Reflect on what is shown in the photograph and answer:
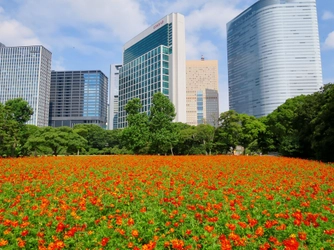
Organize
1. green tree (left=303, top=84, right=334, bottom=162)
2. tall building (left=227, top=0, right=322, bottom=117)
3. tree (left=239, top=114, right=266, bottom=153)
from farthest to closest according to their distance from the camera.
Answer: tall building (left=227, top=0, right=322, bottom=117) → tree (left=239, top=114, right=266, bottom=153) → green tree (left=303, top=84, right=334, bottom=162)

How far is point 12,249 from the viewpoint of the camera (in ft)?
10.7

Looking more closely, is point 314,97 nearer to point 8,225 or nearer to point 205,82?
point 8,225

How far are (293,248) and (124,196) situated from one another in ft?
13.1

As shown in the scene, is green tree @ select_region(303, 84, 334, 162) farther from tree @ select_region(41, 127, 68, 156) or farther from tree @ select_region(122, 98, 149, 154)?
tree @ select_region(41, 127, 68, 156)

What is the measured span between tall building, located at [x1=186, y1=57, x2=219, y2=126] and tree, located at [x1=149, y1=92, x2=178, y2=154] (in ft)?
496

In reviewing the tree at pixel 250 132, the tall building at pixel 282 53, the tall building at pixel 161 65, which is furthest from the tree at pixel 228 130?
the tall building at pixel 282 53

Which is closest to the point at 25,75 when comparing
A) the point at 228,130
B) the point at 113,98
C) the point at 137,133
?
the point at 113,98

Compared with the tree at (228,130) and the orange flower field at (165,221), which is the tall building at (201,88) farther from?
the orange flower field at (165,221)

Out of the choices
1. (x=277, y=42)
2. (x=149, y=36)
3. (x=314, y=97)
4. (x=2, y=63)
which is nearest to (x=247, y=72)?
(x=277, y=42)

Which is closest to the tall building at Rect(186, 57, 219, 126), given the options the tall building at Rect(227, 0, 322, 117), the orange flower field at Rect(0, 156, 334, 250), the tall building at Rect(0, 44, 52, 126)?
the tall building at Rect(227, 0, 322, 117)

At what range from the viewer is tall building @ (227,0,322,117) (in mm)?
123312

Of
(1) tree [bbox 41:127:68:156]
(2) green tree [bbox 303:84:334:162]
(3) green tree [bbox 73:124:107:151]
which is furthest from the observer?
(3) green tree [bbox 73:124:107:151]

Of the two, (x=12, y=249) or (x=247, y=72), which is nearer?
(x=12, y=249)

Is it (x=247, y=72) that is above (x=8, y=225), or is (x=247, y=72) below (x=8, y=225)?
above
